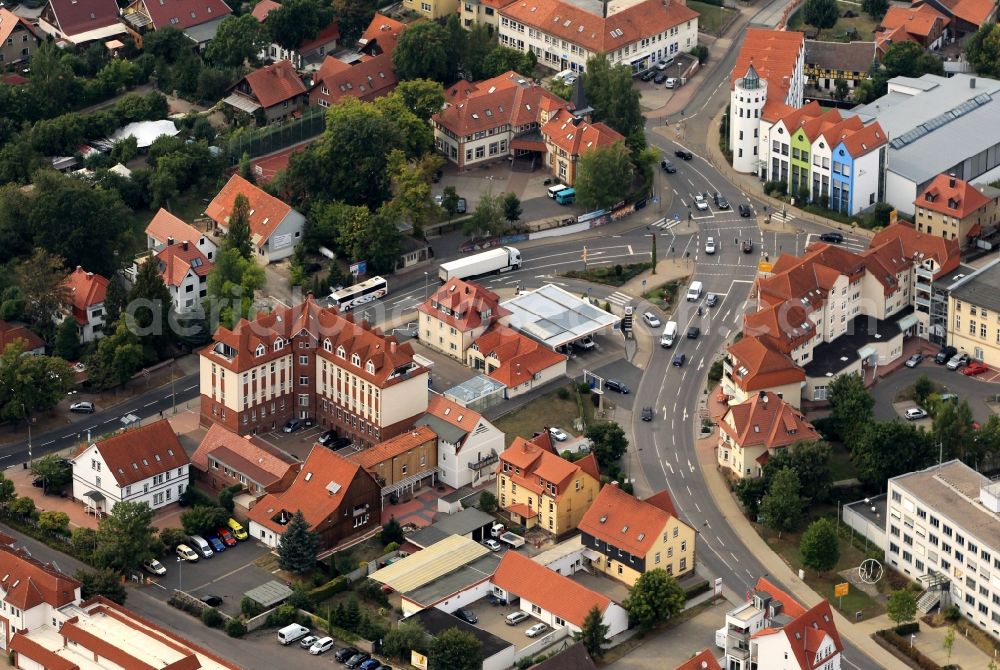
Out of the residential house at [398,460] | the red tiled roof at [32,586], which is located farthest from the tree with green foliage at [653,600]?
the red tiled roof at [32,586]

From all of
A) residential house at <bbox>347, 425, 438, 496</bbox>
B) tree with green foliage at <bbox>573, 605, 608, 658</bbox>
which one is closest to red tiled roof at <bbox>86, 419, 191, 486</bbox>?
residential house at <bbox>347, 425, 438, 496</bbox>

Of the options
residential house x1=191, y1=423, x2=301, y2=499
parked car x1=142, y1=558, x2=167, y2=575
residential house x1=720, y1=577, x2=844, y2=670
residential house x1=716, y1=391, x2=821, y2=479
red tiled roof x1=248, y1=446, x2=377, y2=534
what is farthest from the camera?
residential house x1=716, y1=391, x2=821, y2=479

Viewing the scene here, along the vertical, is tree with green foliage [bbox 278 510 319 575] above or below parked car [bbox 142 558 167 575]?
above

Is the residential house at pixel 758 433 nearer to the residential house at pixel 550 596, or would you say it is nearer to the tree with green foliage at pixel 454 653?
the residential house at pixel 550 596

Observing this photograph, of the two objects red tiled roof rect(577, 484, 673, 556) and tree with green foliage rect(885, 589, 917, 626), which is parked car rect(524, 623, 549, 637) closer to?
red tiled roof rect(577, 484, 673, 556)

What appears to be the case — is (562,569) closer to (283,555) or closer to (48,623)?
(283,555)

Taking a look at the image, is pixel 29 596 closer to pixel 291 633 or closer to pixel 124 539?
pixel 124 539

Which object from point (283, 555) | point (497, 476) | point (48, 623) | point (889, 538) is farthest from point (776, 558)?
point (48, 623)
